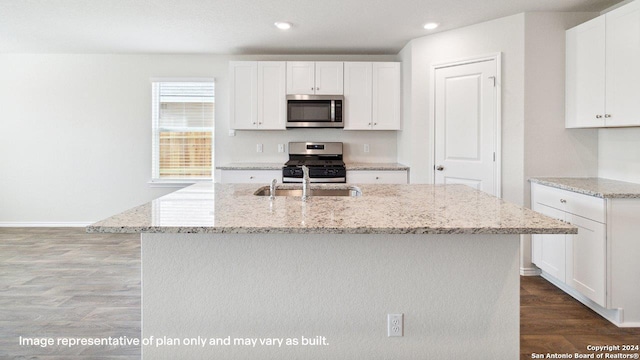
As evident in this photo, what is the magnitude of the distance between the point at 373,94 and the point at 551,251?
2.59 m

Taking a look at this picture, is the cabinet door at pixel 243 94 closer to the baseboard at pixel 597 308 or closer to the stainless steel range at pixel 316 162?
the stainless steel range at pixel 316 162

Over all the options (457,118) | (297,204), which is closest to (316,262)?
(297,204)

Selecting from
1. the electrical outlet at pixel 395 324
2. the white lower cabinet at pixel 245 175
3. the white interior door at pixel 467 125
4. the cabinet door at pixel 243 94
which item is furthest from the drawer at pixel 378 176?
the electrical outlet at pixel 395 324

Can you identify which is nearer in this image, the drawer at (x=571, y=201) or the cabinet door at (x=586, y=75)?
the drawer at (x=571, y=201)

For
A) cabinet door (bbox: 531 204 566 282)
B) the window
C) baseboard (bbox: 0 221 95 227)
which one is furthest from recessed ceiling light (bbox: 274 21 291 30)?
baseboard (bbox: 0 221 95 227)

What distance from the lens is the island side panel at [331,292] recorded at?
1.87 metres

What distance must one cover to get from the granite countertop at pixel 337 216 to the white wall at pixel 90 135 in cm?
299

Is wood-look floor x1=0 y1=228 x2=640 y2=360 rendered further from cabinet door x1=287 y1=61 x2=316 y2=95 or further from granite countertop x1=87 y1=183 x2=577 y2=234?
cabinet door x1=287 y1=61 x2=316 y2=95

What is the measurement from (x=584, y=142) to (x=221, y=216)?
327 cm

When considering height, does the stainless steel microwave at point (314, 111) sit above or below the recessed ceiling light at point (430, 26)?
below

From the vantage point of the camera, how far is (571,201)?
117 inches

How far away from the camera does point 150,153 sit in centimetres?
547

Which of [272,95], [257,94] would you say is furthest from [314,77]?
[257,94]

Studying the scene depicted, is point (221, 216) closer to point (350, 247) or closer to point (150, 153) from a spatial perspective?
point (350, 247)
